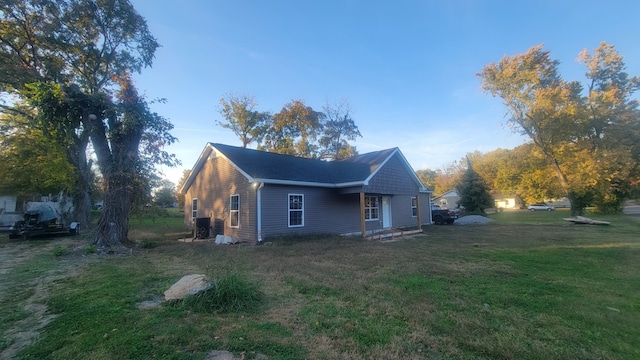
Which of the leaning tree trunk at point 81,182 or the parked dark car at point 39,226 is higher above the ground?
the leaning tree trunk at point 81,182

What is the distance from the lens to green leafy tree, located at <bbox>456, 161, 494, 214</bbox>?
25.1 metres

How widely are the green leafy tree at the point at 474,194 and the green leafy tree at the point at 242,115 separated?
2247cm

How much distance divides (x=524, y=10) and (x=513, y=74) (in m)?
20.4

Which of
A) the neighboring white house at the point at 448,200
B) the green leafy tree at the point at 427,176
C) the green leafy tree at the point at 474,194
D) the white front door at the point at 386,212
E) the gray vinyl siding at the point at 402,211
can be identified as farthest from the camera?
the green leafy tree at the point at 427,176

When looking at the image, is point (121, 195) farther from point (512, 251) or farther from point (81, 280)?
point (512, 251)

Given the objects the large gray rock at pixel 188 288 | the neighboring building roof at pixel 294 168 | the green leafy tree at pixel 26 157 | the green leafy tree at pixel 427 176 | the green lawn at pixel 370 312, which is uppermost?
the green leafy tree at pixel 427 176

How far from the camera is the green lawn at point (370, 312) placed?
10.5 ft

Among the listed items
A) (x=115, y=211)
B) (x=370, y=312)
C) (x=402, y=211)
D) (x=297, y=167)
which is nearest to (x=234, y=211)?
(x=297, y=167)

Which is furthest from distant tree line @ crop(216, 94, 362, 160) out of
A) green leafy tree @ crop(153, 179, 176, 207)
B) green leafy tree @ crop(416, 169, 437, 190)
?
green leafy tree @ crop(416, 169, 437, 190)

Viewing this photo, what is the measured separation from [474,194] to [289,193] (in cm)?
1940

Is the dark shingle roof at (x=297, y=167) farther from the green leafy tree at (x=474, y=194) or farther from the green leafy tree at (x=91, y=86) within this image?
the green leafy tree at (x=474, y=194)

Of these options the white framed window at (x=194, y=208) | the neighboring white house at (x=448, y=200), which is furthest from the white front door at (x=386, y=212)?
the neighboring white house at (x=448, y=200)

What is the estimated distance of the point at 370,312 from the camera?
4277 millimetres

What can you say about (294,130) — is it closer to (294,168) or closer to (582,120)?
(294,168)
